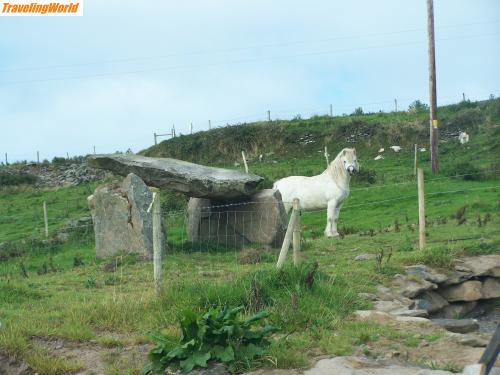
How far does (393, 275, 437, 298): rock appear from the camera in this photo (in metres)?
10.0

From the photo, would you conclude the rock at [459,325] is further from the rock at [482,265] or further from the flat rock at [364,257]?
the flat rock at [364,257]

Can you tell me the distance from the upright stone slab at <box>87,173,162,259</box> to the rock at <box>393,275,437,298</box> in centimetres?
506

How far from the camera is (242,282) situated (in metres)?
8.55

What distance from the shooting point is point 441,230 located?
14.5m

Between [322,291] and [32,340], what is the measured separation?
3.44m

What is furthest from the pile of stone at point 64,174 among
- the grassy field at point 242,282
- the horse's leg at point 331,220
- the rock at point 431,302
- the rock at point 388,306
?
the rock at point 388,306

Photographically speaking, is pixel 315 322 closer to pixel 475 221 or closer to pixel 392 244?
pixel 392 244

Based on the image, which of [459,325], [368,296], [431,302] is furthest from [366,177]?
[459,325]

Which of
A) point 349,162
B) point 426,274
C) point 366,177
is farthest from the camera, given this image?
point 366,177

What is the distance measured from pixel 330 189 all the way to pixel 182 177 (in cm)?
435

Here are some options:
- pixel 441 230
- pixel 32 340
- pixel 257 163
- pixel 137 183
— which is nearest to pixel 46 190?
pixel 257 163

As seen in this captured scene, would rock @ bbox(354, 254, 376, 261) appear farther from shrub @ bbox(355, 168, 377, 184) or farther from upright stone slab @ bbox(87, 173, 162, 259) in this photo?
shrub @ bbox(355, 168, 377, 184)

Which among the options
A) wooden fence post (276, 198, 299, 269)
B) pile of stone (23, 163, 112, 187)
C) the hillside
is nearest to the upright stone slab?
wooden fence post (276, 198, 299, 269)

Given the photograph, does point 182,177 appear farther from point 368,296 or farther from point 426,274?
point 368,296
